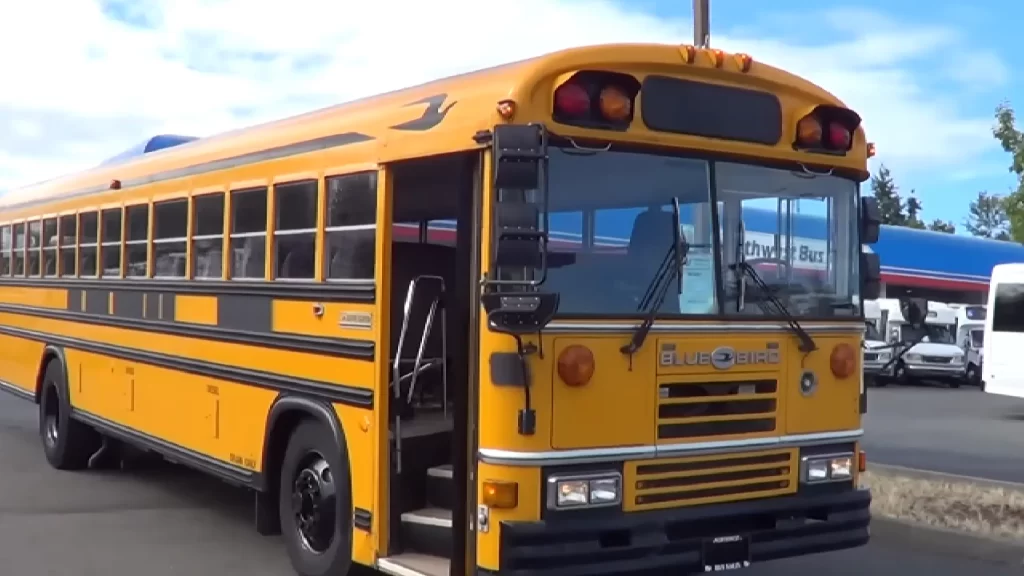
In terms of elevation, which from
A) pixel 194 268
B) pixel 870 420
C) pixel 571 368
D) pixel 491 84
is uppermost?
pixel 491 84

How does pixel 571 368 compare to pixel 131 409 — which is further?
pixel 131 409

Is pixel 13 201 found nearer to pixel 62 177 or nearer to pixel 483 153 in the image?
pixel 62 177

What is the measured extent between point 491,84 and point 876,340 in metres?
26.3

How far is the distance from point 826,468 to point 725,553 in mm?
824

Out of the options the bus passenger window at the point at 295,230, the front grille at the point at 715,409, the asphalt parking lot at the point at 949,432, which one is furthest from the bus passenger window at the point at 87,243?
the asphalt parking lot at the point at 949,432

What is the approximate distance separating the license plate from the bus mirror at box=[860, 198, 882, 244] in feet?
5.82

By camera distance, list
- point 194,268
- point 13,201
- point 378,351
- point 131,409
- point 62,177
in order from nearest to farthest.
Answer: point 378,351 → point 194,268 → point 131,409 → point 62,177 → point 13,201

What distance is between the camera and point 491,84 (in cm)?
556

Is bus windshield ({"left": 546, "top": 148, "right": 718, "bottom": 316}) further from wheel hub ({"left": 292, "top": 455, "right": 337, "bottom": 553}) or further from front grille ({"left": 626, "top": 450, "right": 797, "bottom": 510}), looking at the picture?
wheel hub ({"left": 292, "top": 455, "right": 337, "bottom": 553})

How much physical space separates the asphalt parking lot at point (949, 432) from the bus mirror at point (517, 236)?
874cm

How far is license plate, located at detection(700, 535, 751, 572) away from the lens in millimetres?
5656

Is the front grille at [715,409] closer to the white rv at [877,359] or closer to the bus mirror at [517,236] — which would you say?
the bus mirror at [517,236]

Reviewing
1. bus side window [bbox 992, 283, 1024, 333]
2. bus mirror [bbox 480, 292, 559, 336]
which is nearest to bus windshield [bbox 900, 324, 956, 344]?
bus side window [bbox 992, 283, 1024, 333]

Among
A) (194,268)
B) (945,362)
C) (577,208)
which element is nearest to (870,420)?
(945,362)
